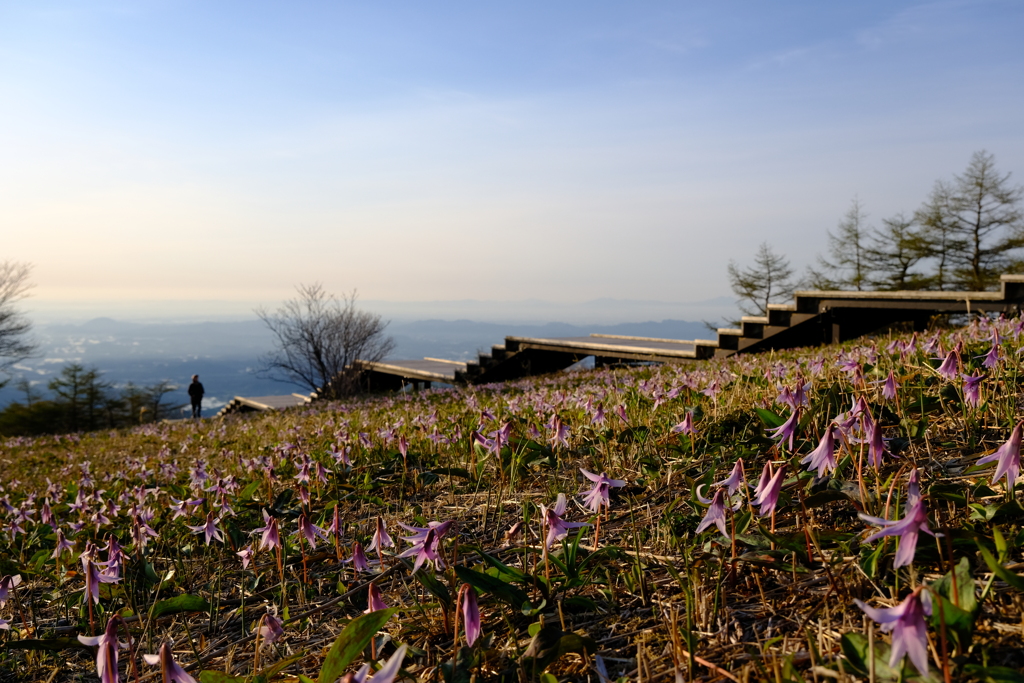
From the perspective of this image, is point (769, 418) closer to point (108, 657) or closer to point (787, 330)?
point (108, 657)

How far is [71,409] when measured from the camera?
46.1m

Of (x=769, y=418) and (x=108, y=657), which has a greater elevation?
Result: (x=769, y=418)

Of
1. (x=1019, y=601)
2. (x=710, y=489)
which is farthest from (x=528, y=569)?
(x=1019, y=601)

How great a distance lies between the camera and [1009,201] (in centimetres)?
3244

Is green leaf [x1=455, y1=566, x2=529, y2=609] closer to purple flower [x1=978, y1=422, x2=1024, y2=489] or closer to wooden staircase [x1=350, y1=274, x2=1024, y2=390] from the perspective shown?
purple flower [x1=978, y1=422, x2=1024, y2=489]

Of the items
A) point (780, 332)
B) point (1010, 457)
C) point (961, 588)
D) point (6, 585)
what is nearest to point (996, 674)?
point (961, 588)

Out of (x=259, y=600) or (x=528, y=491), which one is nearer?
(x=259, y=600)

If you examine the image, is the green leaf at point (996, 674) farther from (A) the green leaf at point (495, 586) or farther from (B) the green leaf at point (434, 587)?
(B) the green leaf at point (434, 587)

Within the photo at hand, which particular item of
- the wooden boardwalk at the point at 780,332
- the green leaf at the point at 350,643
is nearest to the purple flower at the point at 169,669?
the green leaf at the point at 350,643

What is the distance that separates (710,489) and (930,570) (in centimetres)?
73

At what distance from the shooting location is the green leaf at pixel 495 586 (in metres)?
1.67

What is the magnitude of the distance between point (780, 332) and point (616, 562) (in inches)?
539

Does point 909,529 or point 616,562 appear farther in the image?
point 616,562

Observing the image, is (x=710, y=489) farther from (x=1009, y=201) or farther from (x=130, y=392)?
(x=130, y=392)
